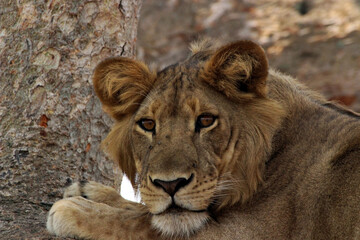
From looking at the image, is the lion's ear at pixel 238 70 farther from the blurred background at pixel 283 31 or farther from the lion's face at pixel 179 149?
the blurred background at pixel 283 31

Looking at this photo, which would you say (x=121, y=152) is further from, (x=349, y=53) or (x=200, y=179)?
(x=349, y=53)

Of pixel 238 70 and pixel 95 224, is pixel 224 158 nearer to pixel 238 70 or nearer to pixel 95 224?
pixel 238 70

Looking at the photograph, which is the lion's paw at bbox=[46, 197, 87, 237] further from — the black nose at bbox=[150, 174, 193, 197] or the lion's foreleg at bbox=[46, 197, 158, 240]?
the black nose at bbox=[150, 174, 193, 197]

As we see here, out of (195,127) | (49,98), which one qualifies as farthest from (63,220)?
(49,98)

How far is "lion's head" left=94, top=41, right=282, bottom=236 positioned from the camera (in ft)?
14.5

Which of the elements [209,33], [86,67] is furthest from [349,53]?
[86,67]

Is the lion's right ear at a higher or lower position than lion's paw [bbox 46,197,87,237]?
higher

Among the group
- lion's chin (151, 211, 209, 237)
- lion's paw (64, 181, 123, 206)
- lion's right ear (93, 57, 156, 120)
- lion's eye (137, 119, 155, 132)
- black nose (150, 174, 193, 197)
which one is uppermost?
lion's right ear (93, 57, 156, 120)

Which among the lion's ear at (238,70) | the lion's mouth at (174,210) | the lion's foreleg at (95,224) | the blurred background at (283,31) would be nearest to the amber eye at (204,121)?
the lion's ear at (238,70)

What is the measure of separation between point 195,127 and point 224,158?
317 millimetres

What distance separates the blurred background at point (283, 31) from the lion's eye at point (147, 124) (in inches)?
326

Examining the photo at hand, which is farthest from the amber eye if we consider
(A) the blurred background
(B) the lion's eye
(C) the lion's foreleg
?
(A) the blurred background

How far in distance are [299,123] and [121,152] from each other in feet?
4.84

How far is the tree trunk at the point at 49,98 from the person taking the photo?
17.5 ft
